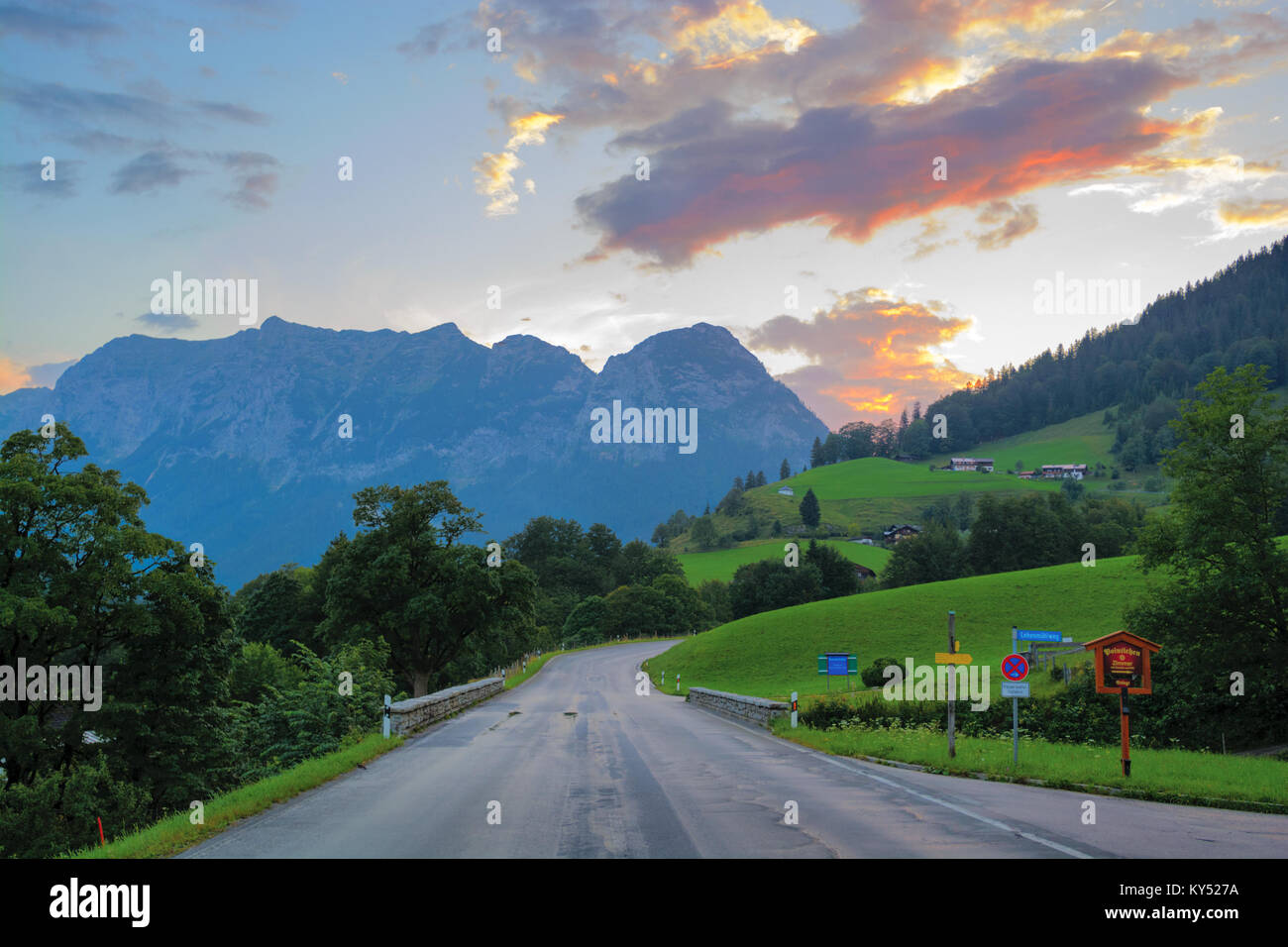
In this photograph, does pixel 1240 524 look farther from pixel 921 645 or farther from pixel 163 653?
pixel 163 653

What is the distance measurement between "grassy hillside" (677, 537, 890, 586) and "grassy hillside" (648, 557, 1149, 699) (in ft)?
227

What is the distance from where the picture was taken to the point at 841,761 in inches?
730

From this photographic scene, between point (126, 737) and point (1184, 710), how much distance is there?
3791 cm

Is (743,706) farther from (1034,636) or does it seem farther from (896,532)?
(896,532)

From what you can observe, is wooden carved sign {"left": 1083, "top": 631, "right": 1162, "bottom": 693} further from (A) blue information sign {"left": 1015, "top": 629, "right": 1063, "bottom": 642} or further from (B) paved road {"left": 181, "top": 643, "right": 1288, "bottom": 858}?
(A) blue information sign {"left": 1015, "top": 629, "right": 1063, "bottom": 642}

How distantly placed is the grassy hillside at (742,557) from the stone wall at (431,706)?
110m

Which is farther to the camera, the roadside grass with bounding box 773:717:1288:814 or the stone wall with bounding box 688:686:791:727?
the stone wall with bounding box 688:686:791:727

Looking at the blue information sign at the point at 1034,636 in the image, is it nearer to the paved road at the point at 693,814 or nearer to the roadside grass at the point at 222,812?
the paved road at the point at 693,814

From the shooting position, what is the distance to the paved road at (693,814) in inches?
360

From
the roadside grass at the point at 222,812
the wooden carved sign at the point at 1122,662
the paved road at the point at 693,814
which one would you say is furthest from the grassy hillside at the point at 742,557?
the roadside grass at the point at 222,812

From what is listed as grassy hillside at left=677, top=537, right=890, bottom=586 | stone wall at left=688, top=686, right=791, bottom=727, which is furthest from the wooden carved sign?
grassy hillside at left=677, top=537, right=890, bottom=586

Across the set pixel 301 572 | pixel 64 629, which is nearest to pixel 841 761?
pixel 64 629

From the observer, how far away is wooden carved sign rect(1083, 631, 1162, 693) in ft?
52.3

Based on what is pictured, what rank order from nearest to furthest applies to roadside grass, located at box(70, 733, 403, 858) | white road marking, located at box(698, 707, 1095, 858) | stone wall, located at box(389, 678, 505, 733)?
white road marking, located at box(698, 707, 1095, 858) → roadside grass, located at box(70, 733, 403, 858) → stone wall, located at box(389, 678, 505, 733)
